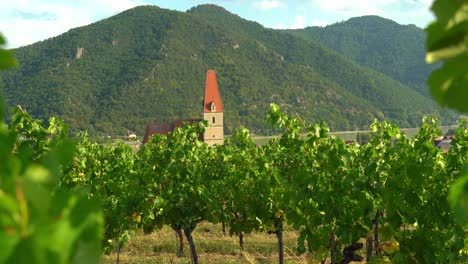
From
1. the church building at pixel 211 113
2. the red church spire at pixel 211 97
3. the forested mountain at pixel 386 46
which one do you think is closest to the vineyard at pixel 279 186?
the church building at pixel 211 113

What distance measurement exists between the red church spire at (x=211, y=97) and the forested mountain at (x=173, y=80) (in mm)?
28910

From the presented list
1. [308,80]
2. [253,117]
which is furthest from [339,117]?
[253,117]

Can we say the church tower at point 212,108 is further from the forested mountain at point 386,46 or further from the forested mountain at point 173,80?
the forested mountain at point 386,46

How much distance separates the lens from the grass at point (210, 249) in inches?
468

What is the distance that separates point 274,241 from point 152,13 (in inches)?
4516

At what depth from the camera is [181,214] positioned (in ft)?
31.7

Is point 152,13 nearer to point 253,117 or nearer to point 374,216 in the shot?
point 253,117

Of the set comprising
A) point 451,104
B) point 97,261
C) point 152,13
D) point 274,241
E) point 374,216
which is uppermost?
point 152,13

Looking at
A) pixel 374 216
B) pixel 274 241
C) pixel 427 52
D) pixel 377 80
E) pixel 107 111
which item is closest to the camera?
pixel 427 52

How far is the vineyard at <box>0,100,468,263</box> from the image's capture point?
503 mm

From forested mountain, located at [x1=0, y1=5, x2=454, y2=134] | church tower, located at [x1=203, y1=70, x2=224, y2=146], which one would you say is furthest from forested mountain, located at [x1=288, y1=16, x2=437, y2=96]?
church tower, located at [x1=203, y1=70, x2=224, y2=146]

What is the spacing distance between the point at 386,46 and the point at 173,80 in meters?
101

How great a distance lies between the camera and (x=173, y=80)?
96812 millimetres

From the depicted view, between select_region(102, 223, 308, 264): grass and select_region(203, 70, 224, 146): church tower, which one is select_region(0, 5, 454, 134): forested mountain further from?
select_region(102, 223, 308, 264): grass
